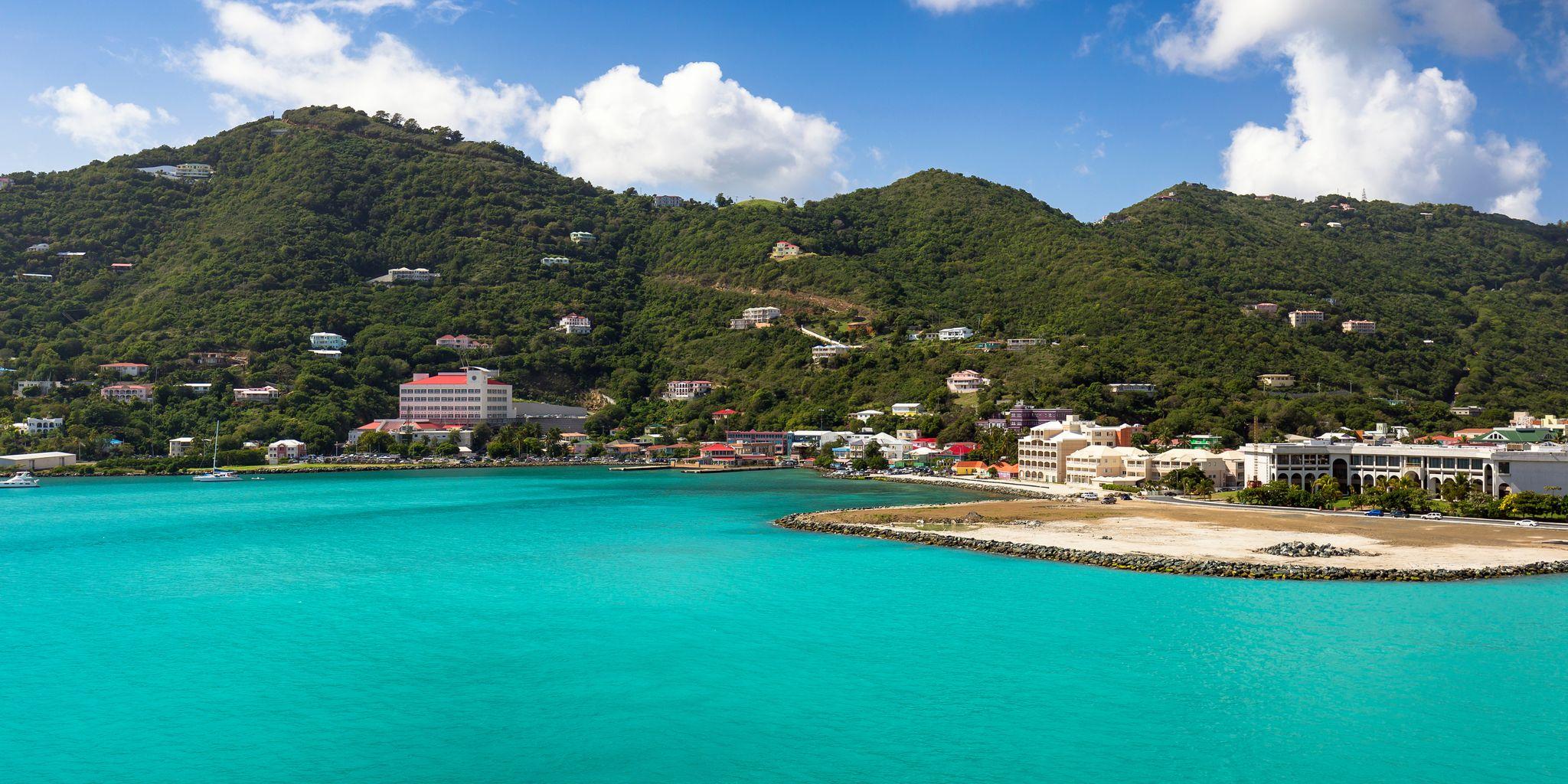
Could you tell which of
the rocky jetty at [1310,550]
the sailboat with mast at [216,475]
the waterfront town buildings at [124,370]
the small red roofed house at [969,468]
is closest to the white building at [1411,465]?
the rocky jetty at [1310,550]

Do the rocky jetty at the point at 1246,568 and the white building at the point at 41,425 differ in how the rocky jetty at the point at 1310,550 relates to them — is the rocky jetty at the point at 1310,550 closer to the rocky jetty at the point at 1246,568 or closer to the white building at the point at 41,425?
the rocky jetty at the point at 1246,568

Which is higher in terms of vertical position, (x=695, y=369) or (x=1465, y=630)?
(x=695, y=369)

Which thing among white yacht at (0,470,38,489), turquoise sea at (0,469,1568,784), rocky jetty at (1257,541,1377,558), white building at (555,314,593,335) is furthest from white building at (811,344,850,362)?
rocky jetty at (1257,541,1377,558)

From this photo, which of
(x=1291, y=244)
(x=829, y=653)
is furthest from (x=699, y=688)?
(x=1291, y=244)

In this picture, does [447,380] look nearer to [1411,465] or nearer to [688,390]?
[688,390]

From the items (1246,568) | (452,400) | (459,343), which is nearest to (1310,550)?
(1246,568)

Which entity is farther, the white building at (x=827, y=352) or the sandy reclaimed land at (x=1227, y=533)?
the white building at (x=827, y=352)

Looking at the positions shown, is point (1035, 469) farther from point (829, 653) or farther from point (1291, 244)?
point (1291, 244)
